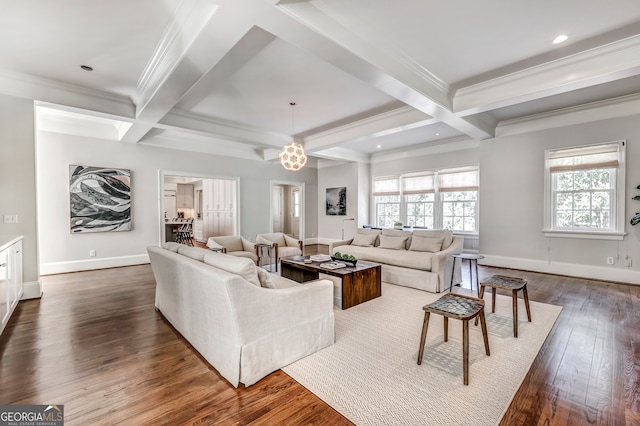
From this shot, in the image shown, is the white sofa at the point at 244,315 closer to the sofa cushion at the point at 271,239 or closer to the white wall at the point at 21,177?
the white wall at the point at 21,177

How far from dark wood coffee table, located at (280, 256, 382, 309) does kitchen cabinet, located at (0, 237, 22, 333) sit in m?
3.06

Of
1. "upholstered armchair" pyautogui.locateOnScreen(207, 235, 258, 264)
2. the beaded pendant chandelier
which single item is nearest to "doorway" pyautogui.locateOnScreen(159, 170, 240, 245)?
"upholstered armchair" pyautogui.locateOnScreen(207, 235, 258, 264)

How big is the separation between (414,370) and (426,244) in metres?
2.95

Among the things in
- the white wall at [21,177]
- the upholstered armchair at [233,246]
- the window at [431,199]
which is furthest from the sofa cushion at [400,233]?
the white wall at [21,177]

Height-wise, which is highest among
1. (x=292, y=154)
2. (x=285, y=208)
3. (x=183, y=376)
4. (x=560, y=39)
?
(x=560, y=39)

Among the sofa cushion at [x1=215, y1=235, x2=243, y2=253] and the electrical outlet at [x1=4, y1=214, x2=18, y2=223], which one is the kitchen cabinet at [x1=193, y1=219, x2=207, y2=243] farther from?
the electrical outlet at [x1=4, y1=214, x2=18, y2=223]

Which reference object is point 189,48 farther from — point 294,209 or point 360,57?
point 294,209

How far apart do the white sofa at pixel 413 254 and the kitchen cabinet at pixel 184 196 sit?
29.3ft

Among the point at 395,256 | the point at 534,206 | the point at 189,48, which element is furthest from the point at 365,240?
the point at 189,48

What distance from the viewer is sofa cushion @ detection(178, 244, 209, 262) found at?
2566 millimetres

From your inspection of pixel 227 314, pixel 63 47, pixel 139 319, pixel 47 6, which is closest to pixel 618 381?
pixel 227 314

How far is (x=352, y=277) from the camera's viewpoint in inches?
142

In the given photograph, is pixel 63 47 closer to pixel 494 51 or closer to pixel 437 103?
pixel 437 103

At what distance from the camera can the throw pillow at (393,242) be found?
17.0 ft
